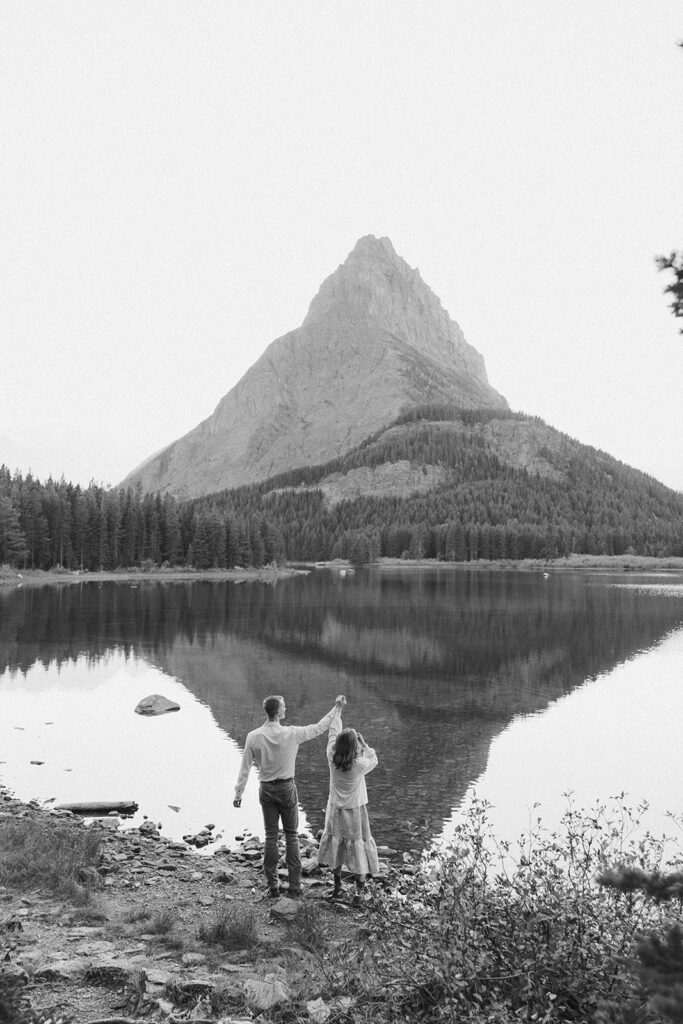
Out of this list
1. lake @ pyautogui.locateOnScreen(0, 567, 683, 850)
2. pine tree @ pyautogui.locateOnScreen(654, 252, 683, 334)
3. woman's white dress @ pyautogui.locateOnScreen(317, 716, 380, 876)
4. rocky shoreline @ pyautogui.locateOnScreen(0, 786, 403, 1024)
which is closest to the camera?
pine tree @ pyautogui.locateOnScreen(654, 252, 683, 334)

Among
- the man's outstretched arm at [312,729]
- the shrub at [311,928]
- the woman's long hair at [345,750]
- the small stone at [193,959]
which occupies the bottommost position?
the shrub at [311,928]

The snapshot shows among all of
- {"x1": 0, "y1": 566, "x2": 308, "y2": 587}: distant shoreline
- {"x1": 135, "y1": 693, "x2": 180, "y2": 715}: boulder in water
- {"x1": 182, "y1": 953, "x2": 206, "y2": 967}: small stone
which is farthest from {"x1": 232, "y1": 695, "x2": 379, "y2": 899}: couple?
{"x1": 0, "y1": 566, "x2": 308, "y2": 587}: distant shoreline

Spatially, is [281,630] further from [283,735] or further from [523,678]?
[283,735]

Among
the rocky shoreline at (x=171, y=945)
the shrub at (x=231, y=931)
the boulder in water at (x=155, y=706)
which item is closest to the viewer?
the rocky shoreline at (x=171, y=945)

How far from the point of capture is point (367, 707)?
29562 mm

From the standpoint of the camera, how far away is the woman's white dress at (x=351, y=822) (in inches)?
497

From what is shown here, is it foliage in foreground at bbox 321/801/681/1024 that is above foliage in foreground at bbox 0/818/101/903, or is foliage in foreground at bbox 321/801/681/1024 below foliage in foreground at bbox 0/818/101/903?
above

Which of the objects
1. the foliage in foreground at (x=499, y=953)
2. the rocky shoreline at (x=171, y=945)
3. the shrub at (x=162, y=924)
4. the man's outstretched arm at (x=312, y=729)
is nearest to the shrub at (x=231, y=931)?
the rocky shoreline at (x=171, y=945)

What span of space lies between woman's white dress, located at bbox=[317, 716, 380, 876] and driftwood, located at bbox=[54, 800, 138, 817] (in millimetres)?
7795

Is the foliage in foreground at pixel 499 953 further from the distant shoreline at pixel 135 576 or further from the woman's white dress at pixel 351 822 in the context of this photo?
the distant shoreline at pixel 135 576

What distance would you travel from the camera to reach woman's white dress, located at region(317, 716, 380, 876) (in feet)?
41.4

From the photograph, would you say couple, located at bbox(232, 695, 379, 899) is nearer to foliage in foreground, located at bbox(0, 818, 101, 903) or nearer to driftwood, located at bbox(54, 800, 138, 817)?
foliage in foreground, located at bbox(0, 818, 101, 903)

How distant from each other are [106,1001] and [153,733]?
750 inches

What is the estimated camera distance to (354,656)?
43.0 metres
